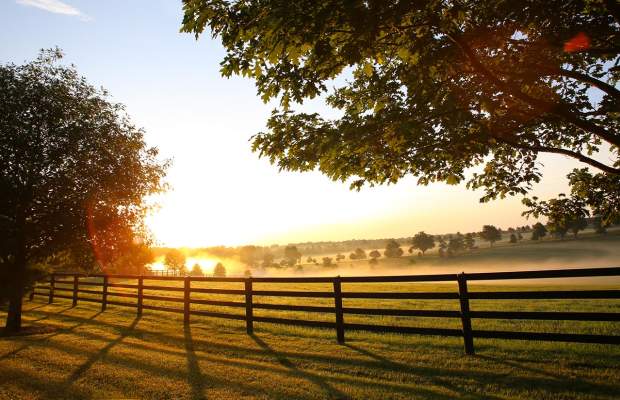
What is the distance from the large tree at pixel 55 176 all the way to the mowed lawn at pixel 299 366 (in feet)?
13.7

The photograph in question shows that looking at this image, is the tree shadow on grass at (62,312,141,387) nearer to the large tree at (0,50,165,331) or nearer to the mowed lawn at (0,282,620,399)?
the mowed lawn at (0,282,620,399)

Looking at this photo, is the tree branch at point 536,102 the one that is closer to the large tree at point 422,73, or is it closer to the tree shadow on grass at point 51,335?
the large tree at point 422,73

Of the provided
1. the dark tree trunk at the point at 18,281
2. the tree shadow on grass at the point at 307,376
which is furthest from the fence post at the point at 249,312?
the dark tree trunk at the point at 18,281

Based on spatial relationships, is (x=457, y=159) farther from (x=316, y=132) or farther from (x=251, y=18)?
(x=251, y=18)

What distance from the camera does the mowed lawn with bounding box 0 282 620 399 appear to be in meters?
6.26

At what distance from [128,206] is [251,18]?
13378 millimetres

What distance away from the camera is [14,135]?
14.1 m

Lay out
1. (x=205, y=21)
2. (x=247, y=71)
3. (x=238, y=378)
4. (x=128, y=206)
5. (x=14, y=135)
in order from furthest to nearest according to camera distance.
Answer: (x=128, y=206) → (x=14, y=135) → (x=238, y=378) → (x=247, y=71) → (x=205, y=21)

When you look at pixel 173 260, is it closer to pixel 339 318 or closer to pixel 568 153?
pixel 339 318

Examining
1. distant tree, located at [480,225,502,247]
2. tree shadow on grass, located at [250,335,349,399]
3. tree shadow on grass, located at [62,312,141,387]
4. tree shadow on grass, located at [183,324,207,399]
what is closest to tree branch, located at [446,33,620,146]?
tree shadow on grass, located at [250,335,349,399]

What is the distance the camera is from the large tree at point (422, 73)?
5629mm

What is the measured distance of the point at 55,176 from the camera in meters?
14.5

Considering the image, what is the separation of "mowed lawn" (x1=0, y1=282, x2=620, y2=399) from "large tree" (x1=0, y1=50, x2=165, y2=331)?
13.7 ft

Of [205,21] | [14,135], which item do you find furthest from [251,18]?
[14,135]
